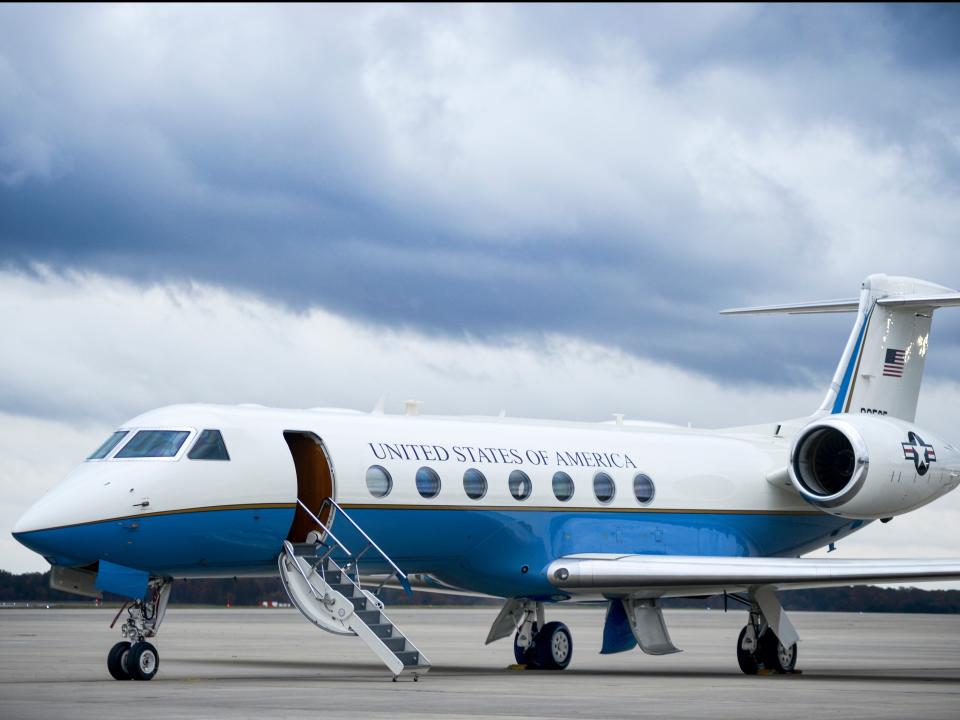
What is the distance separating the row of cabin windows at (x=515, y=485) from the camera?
22.8 metres

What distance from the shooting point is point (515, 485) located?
24766mm

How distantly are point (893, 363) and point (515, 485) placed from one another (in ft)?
29.7

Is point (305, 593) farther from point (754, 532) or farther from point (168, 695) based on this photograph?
point (754, 532)

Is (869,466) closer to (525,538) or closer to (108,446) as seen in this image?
(525,538)

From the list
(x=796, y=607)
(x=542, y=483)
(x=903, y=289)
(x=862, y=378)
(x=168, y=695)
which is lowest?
(x=168, y=695)

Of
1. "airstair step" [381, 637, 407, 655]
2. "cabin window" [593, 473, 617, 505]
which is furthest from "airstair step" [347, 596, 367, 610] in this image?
"cabin window" [593, 473, 617, 505]

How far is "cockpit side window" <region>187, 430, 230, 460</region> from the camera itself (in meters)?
21.1

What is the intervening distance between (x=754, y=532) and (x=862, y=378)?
3710 mm

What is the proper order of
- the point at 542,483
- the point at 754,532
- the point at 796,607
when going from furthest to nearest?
1. the point at 796,607
2. the point at 754,532
3. the point at 542,483

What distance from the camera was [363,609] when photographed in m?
21.4

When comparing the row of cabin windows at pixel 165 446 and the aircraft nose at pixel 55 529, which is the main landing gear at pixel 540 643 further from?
the aircraft nose at pixel 55 529

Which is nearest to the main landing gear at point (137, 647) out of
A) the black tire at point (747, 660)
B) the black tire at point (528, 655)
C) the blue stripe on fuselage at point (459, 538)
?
the blue stripe on fuselage at point (459, 538)

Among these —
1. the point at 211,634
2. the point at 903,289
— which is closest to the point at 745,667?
the point at 903,289

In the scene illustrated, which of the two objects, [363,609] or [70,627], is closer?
[363,609]
